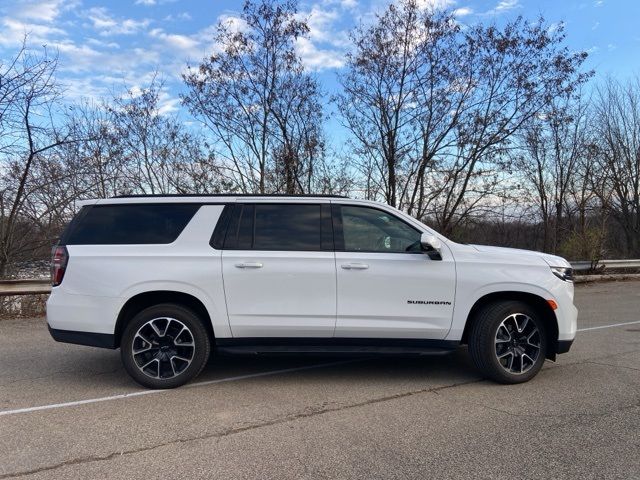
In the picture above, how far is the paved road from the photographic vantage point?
11.3 ft

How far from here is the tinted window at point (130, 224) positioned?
5.20 m

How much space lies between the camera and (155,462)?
3.52 meters

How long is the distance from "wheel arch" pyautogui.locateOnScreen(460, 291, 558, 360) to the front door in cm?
29

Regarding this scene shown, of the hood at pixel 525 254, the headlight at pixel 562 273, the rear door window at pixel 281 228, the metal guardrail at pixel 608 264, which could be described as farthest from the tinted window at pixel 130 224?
the metal guardrail at pixel 608 264

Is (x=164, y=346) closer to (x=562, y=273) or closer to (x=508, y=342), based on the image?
(x=508, y=342)

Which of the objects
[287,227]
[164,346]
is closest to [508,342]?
[287,227]

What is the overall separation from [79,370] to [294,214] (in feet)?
10.1

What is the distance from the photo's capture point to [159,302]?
5234 mm

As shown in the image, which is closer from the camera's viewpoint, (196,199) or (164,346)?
(164,346)

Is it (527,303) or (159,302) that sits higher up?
(159,302)

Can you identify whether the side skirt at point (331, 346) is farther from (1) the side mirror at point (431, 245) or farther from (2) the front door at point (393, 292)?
(1) the side mirror at point (431, 245)

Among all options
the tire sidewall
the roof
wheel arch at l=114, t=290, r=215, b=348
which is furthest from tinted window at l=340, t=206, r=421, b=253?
wheel arch at l=114, t=290, r=215, b=348

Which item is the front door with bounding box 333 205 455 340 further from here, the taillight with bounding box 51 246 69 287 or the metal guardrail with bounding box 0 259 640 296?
the metal guardrail with bounding box 0 259 640 296

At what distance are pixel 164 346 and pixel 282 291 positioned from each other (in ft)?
4.27
